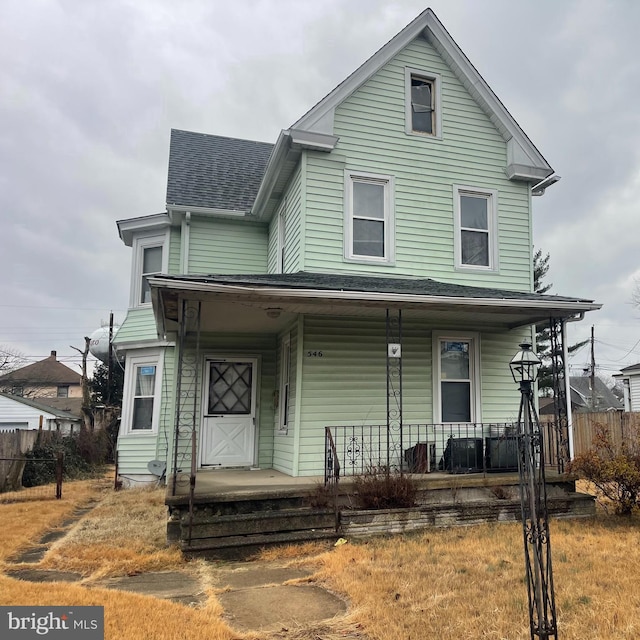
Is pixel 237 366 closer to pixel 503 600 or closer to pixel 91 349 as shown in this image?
pixel 503 600

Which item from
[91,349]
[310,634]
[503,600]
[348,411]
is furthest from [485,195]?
[91,349]

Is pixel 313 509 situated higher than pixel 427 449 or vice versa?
pixel 427 449

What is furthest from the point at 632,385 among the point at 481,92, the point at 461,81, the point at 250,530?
the point at 250,530

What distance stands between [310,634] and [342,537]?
285 centimetres

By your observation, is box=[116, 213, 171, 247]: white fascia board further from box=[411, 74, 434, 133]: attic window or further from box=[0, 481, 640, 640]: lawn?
box=[0, 481, 640, 640]: lawn

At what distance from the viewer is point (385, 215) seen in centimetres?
1027

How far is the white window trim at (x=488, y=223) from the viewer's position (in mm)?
10570

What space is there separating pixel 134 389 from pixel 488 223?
8831 millimetres

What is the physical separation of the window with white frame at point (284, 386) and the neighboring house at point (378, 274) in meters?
0.05

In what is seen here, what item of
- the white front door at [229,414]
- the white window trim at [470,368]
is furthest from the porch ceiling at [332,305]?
the white front door at [229,414]

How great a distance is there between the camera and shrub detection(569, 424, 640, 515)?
7277 millimetres

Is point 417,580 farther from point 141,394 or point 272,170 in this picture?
point 141,394

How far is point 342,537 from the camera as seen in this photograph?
6.81 m

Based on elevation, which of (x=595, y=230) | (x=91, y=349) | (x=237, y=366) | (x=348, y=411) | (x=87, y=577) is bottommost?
(x=87, y=577)
